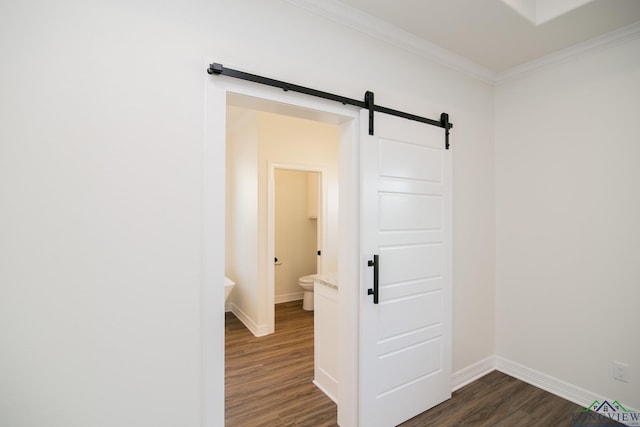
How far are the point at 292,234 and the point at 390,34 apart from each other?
3.80m

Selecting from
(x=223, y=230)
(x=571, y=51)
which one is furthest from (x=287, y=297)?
(x=571, y=51)

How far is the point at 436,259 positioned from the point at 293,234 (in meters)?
3.35

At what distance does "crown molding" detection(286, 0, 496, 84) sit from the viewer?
185 centimetres

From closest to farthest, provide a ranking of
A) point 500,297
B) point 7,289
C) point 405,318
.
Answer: point 7,289
point 405,318
point 500,297

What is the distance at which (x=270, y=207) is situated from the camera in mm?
3824

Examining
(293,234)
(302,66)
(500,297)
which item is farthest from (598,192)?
(293,234)

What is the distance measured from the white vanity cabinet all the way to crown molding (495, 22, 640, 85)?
249cm

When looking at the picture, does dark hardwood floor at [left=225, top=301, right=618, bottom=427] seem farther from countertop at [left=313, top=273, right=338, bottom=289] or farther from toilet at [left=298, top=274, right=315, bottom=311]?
toilet at [left=298, top=274, right=315, bottom=311]

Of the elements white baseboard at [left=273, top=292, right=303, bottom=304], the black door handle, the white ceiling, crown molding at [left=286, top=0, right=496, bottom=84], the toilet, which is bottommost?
white baseboard at [left=273, top=292, right=303, bottom=304]

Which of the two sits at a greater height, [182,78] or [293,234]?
[182,78]

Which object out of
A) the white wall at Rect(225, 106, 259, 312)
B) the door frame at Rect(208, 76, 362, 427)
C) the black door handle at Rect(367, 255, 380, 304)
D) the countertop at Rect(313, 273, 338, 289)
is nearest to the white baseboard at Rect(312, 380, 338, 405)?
the door frame at Rect(208, 76, 362, 427)

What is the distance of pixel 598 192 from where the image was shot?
2.29 m

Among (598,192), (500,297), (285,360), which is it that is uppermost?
(598,192)

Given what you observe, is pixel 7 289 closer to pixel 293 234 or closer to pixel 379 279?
pixel 379 279
